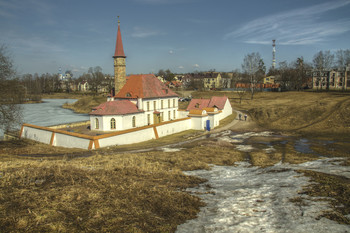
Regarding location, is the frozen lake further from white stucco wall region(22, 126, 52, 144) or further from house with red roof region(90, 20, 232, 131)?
house with red roof region(90, 20, 232, 131)

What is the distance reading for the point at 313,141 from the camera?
25922 millimetres

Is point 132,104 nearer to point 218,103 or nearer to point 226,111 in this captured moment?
point 218,103

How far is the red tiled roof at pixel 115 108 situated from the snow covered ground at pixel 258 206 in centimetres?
2185

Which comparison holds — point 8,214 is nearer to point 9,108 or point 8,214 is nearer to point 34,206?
point 34,206

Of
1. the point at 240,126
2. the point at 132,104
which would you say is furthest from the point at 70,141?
the point at 240,126

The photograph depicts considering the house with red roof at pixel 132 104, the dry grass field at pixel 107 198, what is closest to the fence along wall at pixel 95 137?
the house with red roof at pixel 132 104

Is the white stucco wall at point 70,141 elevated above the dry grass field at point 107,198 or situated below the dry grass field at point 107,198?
below

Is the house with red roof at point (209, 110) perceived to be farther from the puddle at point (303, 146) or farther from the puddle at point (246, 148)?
the puddle at point (303, 146)

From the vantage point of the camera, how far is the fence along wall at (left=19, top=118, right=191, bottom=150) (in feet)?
76.4

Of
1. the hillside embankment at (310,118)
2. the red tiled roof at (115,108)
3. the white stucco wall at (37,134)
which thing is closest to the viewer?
the white stucco wall at (37,134)

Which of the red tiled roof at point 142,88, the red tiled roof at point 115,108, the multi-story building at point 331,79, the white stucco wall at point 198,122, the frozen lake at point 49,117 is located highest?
the multi-story building at point 331,79

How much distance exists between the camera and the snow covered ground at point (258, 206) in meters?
6.34

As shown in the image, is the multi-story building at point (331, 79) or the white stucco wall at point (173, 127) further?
the multi-story building at point (331, 79)

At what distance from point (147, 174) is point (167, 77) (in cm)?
12239
